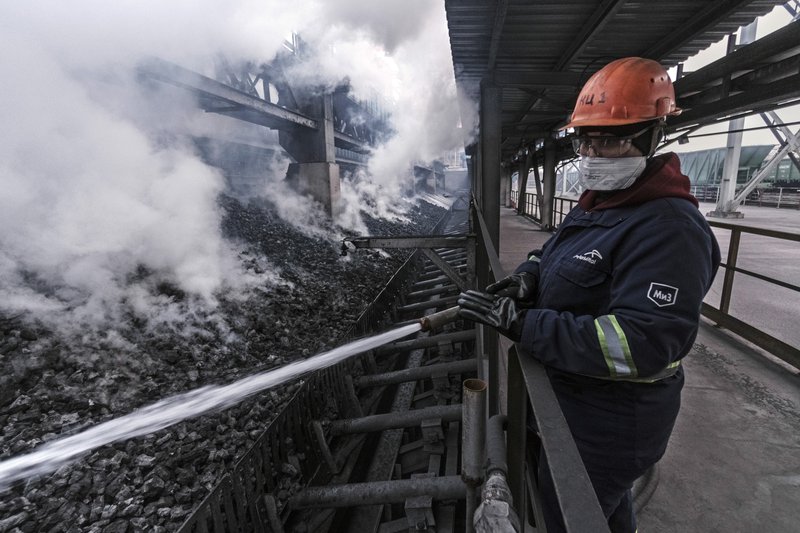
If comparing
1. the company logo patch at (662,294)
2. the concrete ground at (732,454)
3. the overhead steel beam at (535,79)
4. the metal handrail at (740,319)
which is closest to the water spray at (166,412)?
the company logo patch at (662,294)

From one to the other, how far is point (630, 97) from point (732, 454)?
2.37 metres

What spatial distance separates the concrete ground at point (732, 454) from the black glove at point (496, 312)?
151 cm

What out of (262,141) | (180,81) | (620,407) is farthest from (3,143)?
(262,141)

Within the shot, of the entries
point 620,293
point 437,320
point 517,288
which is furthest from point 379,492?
point 620,293

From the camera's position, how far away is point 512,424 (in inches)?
56.1

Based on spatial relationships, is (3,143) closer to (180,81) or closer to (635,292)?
(180,81)

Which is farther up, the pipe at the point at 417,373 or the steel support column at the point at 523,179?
the steel support column at the point at 523,179

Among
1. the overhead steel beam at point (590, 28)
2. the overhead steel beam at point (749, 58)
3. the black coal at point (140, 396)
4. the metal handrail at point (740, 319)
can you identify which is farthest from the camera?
the overhead steel beam at point (590, 28)

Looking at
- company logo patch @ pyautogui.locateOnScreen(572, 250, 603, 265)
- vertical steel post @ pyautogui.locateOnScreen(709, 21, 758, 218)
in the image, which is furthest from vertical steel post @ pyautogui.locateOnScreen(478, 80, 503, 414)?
vertical steel post @ pyautogui.locateOnScreen(709, 21, 758, 218)

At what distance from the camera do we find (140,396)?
3299 millimetres

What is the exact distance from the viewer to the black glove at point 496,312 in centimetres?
125

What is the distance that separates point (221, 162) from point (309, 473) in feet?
29.4

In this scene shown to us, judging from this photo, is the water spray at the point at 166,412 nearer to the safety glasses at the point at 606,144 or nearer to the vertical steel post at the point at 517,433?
the vertical steel post at the point at 517,433

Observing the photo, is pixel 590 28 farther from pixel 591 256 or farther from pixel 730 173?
pixel 730 173
